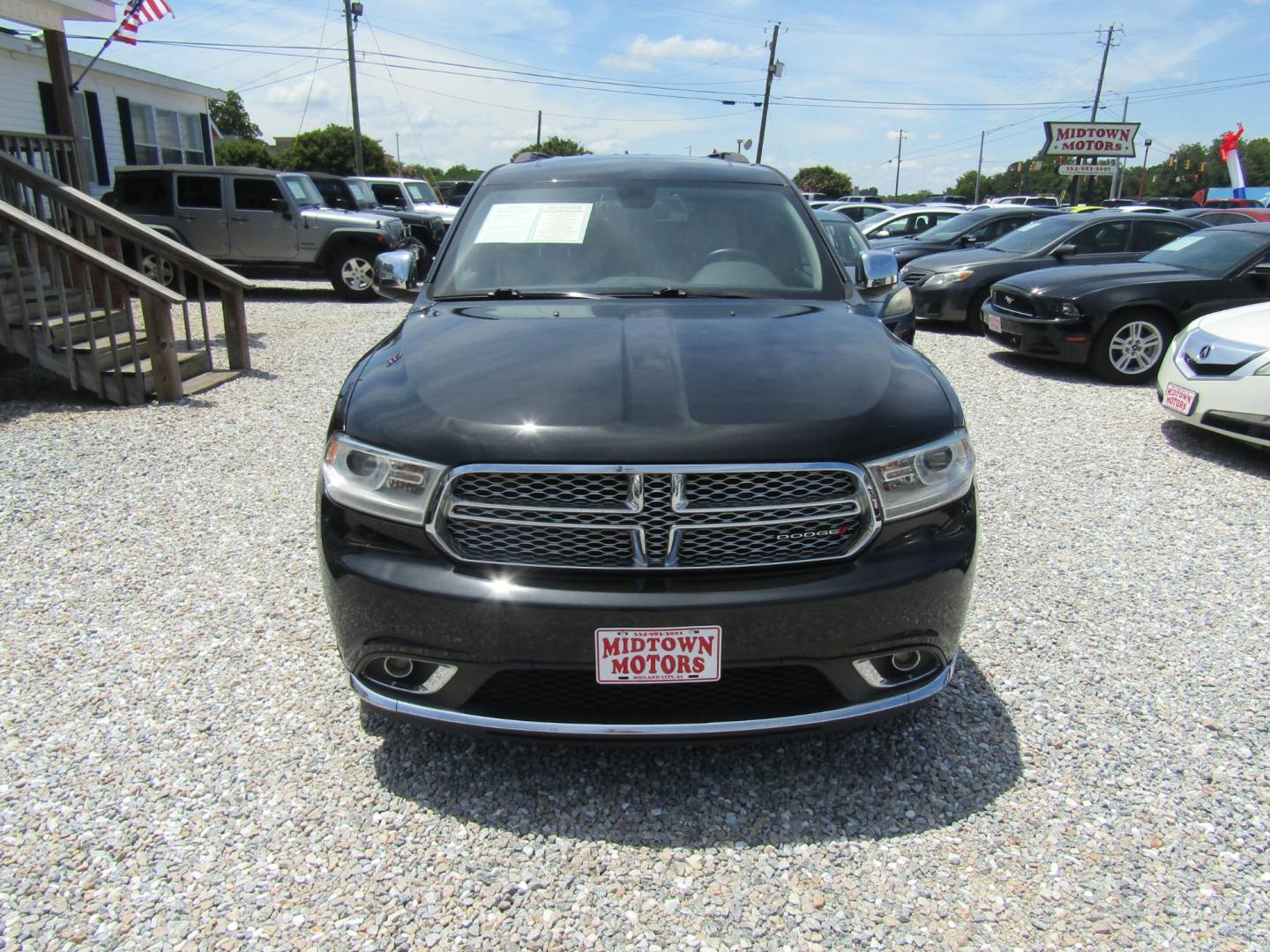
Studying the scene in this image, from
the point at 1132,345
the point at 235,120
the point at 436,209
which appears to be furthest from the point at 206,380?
the point at 235,120

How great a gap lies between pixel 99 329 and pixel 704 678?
24.3 feet

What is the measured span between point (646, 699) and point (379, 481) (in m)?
0.89

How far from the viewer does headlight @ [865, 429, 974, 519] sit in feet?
7.50

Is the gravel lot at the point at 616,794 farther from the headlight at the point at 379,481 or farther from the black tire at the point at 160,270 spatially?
the black tire at the point at 160,270

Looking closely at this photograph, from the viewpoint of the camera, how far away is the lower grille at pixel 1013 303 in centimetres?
890

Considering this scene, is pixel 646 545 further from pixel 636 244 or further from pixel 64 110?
pixel 64 110

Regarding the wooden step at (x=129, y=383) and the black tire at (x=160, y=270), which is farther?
the black tire at (x=160, y=270)

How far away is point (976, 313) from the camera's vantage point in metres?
11.0

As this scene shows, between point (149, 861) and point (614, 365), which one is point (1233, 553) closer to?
point (614, 365)

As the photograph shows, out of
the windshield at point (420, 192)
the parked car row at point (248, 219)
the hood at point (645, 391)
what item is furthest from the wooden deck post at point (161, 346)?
the windshield at point (420, 192)

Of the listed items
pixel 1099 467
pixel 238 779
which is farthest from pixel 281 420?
pixel 1099 467

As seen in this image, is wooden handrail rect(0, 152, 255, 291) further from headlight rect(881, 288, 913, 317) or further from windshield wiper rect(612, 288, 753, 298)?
headlight rect(881, 288, 913, 317)

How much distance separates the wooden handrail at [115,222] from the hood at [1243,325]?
7.86m

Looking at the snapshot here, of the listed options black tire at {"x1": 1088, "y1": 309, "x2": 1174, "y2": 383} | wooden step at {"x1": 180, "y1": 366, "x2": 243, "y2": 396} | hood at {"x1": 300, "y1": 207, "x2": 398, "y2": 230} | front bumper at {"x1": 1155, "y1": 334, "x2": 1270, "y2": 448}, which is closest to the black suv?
front bumper at {"x1": 1155, "y1": 334, "x2": 1270, "y2": 448}
